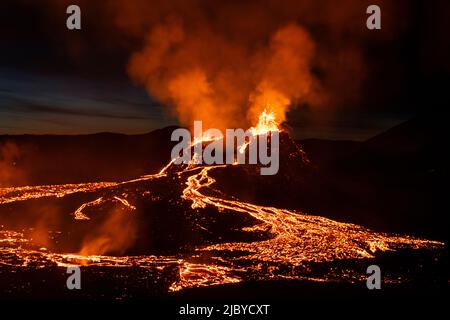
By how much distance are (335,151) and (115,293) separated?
5755 cm

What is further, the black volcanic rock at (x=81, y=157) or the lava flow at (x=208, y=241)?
the black volcanic rock at (x=81, y=157)

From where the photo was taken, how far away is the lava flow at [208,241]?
15664 mm

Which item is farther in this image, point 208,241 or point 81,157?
point 81,157

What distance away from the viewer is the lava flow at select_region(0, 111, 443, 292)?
15.7 metres

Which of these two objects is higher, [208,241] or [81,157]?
[81,157]

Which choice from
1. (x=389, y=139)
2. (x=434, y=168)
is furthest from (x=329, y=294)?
(x=389, y=139)

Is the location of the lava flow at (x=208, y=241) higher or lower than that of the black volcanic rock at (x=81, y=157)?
lower

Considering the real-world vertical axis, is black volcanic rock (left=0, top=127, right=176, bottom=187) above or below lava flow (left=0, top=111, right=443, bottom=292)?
above

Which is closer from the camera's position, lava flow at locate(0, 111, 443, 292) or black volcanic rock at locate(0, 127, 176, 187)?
lava flow at locate(0, 111, 443, 292)

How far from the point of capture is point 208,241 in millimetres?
18859
